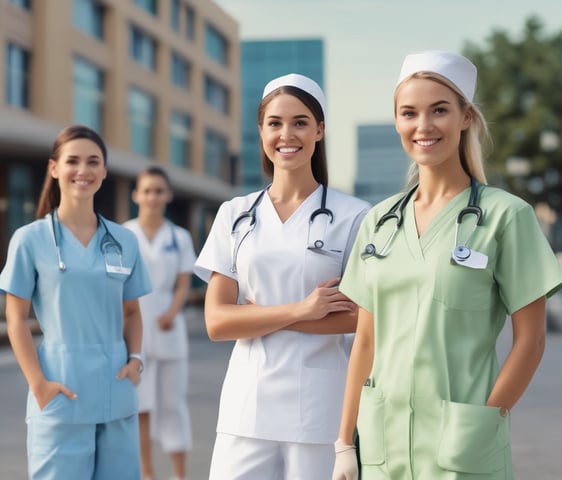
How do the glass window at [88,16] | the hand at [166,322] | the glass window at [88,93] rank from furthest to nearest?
the glass window at [88,16] → the glass window at [88,93] → the hand at [166,322]

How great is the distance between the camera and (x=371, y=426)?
2932mm

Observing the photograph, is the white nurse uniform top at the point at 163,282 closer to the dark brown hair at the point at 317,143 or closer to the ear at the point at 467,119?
the dark brown hair at the point at 317,143

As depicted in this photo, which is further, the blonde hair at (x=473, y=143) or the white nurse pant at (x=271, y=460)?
the white nurse pant at (x=271, y=460)

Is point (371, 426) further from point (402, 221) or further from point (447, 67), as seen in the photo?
point (447, 67)

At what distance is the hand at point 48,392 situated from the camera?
4180 mm

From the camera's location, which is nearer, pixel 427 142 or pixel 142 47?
pixel 427 142

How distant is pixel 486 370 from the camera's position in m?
2.78

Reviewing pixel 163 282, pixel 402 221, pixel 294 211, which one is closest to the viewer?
pixel 402 221

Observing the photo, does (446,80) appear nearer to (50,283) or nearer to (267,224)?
(267,224)

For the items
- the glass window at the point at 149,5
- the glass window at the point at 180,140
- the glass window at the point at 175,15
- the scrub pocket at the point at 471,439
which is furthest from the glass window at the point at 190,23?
the scrub pocket at the point at 471,439

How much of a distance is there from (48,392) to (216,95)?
143 ft

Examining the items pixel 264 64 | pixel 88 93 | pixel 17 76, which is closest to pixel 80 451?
pixel 17 76

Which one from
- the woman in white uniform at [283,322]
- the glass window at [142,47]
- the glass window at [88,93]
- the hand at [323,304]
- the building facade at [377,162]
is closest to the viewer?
the hand at [323,304]

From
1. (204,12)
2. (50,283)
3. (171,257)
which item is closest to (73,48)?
(204,12)
